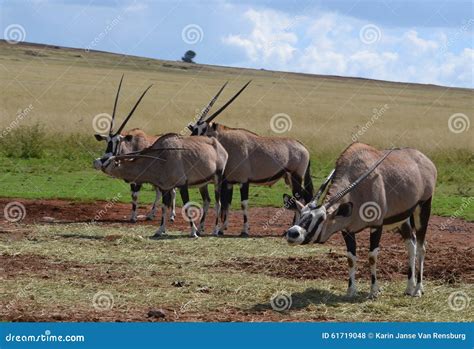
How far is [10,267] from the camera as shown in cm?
1380

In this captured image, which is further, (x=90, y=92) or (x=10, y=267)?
(x=90, y=92)

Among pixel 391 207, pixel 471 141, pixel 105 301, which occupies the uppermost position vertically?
pixel 471 141

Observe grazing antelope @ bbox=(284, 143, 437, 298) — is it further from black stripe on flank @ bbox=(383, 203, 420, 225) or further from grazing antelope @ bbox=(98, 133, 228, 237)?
grazing antelope @ bbox=(98, 133, 228, 237)

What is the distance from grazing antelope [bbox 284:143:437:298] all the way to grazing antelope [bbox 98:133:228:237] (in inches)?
243

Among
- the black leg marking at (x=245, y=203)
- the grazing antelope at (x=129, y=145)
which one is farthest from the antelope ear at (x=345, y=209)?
the grazing antelope at (x=129, y=145)

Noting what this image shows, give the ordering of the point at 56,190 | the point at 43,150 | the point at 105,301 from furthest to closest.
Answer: the point at 43,150 → the point at 56,190 → the point at 105,301

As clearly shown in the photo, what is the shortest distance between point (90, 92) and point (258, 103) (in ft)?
37.8

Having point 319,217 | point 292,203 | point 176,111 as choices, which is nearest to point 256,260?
point 292,203

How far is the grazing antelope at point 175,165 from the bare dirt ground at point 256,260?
3.17 ft

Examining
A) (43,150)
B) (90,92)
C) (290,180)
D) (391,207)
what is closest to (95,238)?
(290,180)

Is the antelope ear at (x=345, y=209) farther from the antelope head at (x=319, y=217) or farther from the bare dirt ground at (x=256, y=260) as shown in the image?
the bare dirt ground at (x=256, y=260)

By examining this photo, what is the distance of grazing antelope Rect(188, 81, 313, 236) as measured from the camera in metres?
19.8

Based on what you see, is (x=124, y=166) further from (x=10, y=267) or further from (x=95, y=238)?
(x=10, y=267)

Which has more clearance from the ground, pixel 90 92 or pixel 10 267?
pixel 90 92
